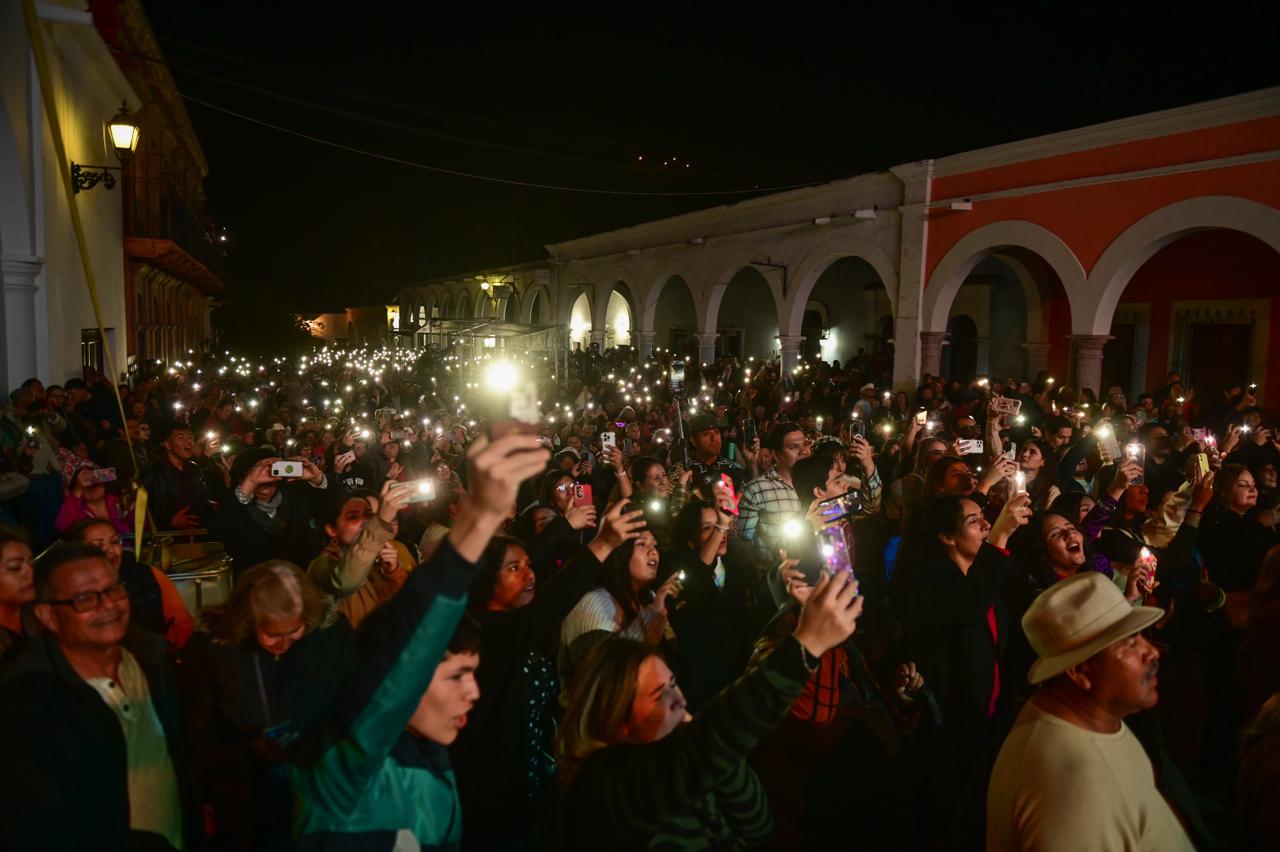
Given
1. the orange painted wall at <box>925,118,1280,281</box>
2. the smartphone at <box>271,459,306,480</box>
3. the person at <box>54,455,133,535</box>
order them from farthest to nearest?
the orange painted wall at <box>925,118,1280,281</box> < the person at <box>54,455,133,535</box> < the smartphone at <box>271,459,306,480</box>

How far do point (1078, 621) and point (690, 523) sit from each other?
7.74 ft

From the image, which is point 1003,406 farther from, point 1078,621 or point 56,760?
point 56,760

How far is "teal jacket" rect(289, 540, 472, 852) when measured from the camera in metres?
1.77

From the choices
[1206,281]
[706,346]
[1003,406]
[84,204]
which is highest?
[84,204]

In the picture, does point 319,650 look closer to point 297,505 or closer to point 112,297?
point 297,505

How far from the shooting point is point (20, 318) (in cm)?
1014

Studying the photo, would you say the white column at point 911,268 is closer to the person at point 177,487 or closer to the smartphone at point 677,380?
the smartphone at point 677,380

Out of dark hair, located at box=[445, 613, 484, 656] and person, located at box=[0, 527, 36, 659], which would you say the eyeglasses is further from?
dark hair, located at box=[445, 613, 484, 656]

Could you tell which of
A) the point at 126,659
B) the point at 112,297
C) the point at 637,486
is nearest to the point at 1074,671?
the point at 126,659

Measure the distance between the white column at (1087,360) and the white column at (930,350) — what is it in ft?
9.29

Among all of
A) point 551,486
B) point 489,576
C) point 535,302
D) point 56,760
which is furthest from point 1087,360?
point 535,302

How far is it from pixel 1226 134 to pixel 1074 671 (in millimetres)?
11952

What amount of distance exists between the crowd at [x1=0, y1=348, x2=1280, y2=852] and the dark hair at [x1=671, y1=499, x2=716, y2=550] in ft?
0.07

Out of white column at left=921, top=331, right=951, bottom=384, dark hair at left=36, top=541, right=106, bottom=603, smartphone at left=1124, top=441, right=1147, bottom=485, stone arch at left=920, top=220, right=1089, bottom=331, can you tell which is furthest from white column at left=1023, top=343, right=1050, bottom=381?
dark hair at left=36, top=541, right=106, bottom=603
